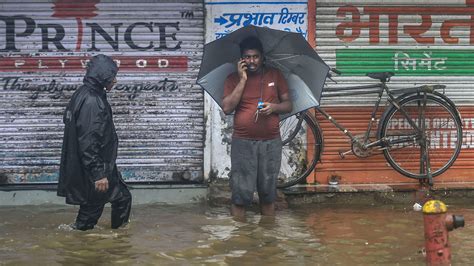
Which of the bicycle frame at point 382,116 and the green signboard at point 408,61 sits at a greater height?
the green signboard at point 408,61

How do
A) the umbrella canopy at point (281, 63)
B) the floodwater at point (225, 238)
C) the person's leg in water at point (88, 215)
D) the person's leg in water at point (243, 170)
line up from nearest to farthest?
1. the floodwater at point (225, 238)
2. the person's leg in water at point (88, 215)
3. the person's leg in water at point (243, 170)
4. the umbrella canopy at point (281, 63)

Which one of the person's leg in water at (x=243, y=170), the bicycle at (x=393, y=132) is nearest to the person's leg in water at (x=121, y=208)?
the person's leg in water at (x=243, y=170)

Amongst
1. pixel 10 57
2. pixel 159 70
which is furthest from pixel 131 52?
pixel 10 57

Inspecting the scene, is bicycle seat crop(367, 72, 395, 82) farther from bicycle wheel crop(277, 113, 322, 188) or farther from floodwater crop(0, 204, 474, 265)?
floodwater crop(0, 204, 474, 265)

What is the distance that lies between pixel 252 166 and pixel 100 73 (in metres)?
1.91

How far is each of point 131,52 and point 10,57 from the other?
1.48 meters

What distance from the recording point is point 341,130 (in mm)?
9398

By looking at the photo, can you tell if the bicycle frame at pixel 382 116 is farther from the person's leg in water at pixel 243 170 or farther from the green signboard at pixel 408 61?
the person's leg in water at pixel 243 170

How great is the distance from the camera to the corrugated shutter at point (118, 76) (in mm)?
9273

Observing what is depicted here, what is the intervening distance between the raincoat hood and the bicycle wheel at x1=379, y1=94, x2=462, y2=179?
3753mm

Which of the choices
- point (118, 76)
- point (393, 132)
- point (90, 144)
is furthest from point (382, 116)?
point (90, 144)

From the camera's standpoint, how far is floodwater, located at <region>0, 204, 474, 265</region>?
6621 millimetres

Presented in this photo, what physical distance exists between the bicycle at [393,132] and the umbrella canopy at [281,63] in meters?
1.03

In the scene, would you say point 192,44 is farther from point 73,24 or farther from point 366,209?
point 366,209
